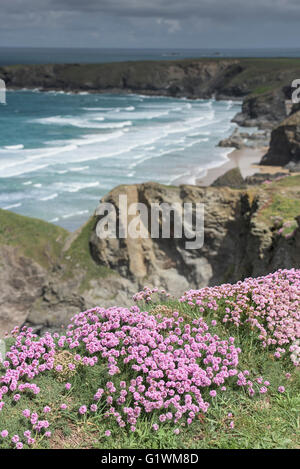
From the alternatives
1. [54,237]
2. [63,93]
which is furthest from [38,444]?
[63,93]

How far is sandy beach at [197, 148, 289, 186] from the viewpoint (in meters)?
44.2

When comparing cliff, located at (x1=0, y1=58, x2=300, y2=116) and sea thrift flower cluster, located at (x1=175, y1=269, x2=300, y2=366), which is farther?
cliff, located at (x1=0, y1=58, x2=300, y2=116)

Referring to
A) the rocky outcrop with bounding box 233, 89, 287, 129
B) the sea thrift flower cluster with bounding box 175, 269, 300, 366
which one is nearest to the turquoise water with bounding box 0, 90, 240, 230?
the rocky outcrop with bounding box 233, 89, 287, 129

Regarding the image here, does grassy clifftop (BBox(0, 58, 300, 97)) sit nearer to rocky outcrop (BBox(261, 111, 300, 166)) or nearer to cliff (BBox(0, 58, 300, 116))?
cliff (BBox(0, 58, 300, 116))

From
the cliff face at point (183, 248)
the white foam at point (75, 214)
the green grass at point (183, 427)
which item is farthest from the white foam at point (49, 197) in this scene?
the green grass at point (183, 427)

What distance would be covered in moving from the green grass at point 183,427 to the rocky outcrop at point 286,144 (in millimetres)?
44116

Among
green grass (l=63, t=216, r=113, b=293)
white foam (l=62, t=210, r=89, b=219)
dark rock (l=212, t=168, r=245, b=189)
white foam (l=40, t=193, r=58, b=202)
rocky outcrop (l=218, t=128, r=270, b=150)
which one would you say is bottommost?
white foam (l=62, t=210, r=89, b=219)

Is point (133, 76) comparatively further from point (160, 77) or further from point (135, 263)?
point (135, 263)

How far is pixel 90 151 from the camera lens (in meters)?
57.8

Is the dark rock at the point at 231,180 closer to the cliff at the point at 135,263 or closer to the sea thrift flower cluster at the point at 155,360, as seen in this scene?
the cliff at the point at 135,263

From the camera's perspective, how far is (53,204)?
37750 mm

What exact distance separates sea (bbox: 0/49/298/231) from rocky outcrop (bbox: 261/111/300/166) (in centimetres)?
575

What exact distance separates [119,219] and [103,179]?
2622 centimetres

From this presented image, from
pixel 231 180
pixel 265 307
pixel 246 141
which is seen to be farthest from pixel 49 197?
pixel 246 141
